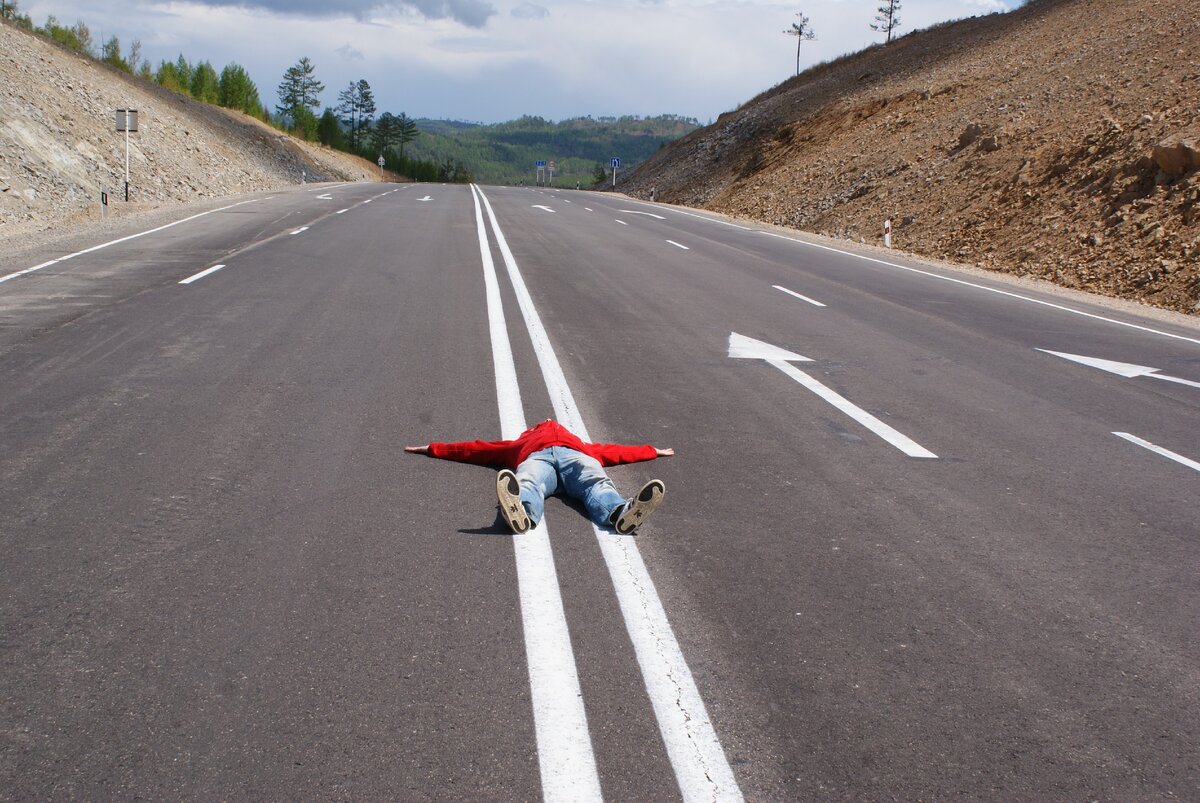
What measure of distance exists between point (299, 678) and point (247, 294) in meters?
9.45

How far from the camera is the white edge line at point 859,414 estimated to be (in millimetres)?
6836

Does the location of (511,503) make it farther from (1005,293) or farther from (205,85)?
(205,85)

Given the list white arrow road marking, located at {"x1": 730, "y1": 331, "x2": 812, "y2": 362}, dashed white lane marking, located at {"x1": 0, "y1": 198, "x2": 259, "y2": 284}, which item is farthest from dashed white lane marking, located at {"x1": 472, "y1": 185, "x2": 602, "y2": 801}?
dashed white lane marking, located at {"x1": 0, "y1": 198, "x2": 259, "y2": 284}

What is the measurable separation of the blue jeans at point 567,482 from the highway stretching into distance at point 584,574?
112 mm

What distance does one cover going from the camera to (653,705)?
3.44 meters

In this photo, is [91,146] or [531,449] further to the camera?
[91,146]

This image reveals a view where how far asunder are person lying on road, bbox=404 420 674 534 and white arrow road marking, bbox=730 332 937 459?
1702 millimetres

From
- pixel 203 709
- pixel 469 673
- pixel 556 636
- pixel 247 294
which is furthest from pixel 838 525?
pixel 247 294

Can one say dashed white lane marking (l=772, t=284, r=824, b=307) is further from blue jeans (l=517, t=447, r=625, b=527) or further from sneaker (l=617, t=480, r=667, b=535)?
sneaker (l=617, t=480, r=667, b=535)

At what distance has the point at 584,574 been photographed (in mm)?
4543

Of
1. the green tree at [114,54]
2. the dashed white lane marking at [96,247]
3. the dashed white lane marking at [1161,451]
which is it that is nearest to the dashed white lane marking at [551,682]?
the dashed white lane marking at [1161,451]

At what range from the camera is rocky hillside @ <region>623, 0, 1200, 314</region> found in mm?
20766

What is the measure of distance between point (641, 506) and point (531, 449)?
1.04 meters

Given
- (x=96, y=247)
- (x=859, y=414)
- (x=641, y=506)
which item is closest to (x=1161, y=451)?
(x=859, y=414)
